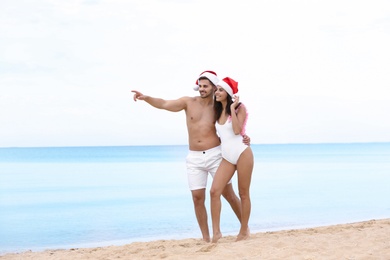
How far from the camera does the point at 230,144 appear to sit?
604cm

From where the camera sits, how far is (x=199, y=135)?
6219 mm

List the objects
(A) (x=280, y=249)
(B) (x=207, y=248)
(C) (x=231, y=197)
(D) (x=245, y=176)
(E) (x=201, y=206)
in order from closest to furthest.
Answer: (A) (x=280, y=249), (B) (x=207, y=248), (D) (x=245, y=176), (E) (x=201, y=206), (C) (x=231, y=197)

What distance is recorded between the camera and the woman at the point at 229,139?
602 centimetres

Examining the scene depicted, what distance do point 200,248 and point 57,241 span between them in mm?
4939

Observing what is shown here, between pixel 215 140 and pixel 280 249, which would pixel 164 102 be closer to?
pixel 215 140

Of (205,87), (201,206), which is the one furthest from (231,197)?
(205,87)

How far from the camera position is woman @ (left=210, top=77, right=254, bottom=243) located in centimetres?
602

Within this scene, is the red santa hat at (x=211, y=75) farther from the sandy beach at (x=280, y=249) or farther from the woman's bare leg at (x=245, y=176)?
the sandy beach at (x=280, y=249)

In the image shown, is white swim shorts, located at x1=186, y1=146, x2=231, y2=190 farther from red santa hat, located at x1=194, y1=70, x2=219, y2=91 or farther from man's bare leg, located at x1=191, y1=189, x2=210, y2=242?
red santa hat, located at x1=194, y1=70, x2=219, y2=91

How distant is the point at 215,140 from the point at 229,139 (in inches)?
8.7

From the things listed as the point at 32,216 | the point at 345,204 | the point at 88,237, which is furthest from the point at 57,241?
the point at 345,204

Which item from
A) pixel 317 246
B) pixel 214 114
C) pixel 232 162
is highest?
pixel 214 114

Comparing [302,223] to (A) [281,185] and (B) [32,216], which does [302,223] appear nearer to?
(B) [32,216]

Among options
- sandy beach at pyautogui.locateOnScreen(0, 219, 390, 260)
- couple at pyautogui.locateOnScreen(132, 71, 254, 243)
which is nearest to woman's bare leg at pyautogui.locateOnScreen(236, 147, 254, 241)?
couple at pyautogui.locateOnScreen(132, 71, 254, 243)
